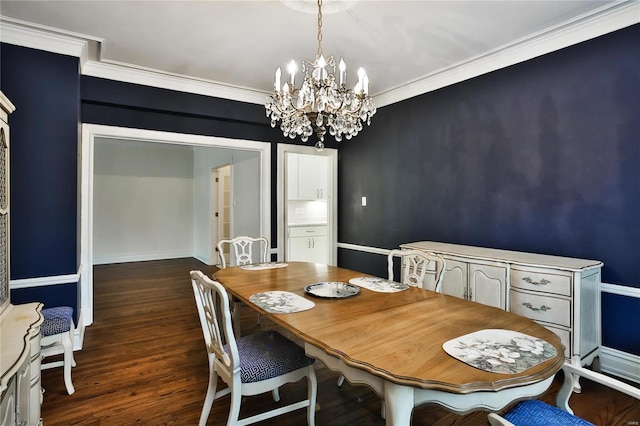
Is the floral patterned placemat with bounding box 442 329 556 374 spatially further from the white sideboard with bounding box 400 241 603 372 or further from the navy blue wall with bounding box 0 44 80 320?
the navy blue wall with bounding box 0 44 80 320

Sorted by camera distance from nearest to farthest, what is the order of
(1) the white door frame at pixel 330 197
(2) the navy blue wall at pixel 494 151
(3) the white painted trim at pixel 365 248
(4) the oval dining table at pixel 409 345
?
(4) the oval dining table at pixel 409 345
(2) the navy blue wall at pixel 494 151
(3) the white painted trim at pixel 365 248
(1) the white door frame at pixel 330 197

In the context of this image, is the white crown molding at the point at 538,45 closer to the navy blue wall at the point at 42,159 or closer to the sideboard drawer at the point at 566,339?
the sideboard drawer at the point at 566,339

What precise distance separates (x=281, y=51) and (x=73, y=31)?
5.33 ft

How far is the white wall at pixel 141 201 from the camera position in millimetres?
7137

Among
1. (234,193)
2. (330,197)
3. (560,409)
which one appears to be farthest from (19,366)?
(234,193)

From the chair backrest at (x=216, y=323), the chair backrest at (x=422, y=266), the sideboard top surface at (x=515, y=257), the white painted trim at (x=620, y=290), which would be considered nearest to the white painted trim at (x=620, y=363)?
the white painted trim at (x=620, y=290)

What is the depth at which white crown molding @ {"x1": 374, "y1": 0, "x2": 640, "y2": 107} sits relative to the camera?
2.40 m

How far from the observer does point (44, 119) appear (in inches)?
109

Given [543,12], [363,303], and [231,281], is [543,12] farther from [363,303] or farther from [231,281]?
[231,281]

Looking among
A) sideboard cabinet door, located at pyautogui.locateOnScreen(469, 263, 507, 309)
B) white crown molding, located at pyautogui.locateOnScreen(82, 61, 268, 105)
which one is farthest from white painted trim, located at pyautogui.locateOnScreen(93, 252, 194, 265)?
sideboard cabinet door, located at pyautogui.locateOnScreen(469, 263, 507, 309)

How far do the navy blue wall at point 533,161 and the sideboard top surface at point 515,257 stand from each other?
14cm

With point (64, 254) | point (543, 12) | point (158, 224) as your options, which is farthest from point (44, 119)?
point (158, 224)

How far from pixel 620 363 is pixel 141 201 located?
796 cm

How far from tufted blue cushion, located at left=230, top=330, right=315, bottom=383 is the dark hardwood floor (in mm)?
459
